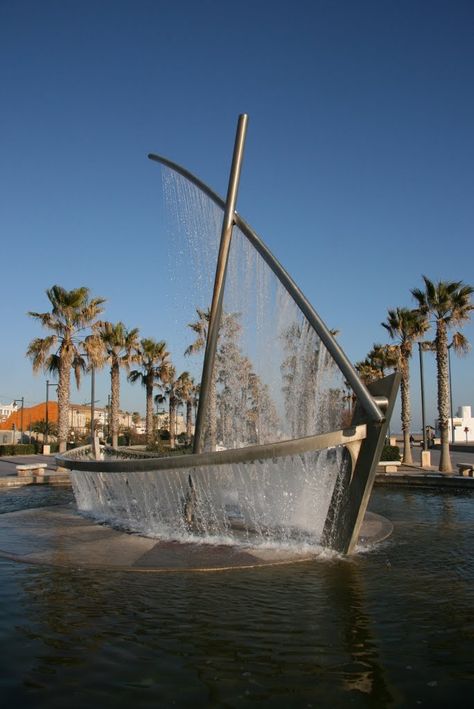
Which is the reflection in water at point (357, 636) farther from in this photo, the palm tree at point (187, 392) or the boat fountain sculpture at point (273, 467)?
the palm tree at point (187, 392)

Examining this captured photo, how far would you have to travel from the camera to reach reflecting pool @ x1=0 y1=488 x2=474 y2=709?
3992 millimetres

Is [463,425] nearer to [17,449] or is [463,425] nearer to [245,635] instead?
[17,449]

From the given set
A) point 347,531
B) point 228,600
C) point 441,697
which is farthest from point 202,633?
point 347,531

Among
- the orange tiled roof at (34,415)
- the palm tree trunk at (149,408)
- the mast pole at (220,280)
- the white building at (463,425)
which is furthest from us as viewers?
the orange tiled roof at (34,415)

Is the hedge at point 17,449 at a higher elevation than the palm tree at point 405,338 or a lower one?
lower

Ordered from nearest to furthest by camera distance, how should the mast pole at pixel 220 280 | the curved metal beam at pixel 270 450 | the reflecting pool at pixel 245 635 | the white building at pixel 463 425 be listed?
the reflecting pool at pixel 245 635 → the curved metal beam at pixel 270 450 → the mast pole at pixel 220 280 → the white building at pixel 463 425

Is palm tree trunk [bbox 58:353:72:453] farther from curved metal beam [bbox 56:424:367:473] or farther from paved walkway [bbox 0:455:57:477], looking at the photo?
curved metal beam [bbox 56:424:367:473]

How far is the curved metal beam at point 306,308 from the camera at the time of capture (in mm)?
7820

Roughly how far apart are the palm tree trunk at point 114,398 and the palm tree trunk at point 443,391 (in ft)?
58.3

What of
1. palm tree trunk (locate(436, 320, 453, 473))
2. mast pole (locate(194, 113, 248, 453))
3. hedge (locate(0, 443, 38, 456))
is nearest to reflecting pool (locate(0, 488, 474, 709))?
mast pole (locate(194, 113, 248, 453))

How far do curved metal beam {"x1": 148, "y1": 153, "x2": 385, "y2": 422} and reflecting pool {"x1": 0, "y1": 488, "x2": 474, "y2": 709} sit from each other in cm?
210

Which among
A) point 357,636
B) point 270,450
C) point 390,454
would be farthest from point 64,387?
point 357,636

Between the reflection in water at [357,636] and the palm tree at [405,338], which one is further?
the palm tree at [405,338]

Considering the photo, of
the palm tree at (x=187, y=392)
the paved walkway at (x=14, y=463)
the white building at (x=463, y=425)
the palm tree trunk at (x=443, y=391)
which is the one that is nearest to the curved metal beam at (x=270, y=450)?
the palm tree trunk at (x=443, y=391)
